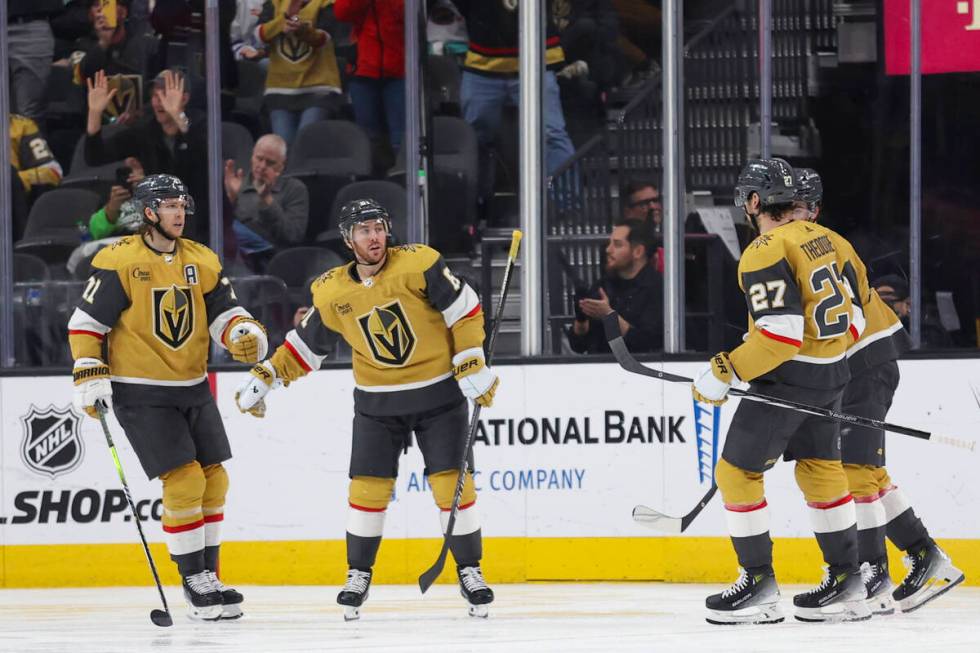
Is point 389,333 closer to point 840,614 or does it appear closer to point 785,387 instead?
point 785,387

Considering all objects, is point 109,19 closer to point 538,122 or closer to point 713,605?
point 538,122

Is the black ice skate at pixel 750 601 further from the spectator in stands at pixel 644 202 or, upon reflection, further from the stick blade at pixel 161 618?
the spectator in stands at pixel 644 202

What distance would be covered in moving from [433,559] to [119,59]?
2724mm

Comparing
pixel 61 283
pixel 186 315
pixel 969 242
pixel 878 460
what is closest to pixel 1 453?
pixel 61 283

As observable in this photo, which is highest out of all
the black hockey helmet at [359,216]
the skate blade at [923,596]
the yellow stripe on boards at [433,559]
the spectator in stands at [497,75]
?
the spectator in stands at [497,75]

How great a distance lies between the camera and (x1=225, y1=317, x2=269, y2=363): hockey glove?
18.1ft

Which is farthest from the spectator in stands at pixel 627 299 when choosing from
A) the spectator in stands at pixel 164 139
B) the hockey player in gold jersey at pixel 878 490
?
the spectator in stands at pixel 164 139

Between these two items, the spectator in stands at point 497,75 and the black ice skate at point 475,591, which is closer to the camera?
the black ice skate at point 475,591

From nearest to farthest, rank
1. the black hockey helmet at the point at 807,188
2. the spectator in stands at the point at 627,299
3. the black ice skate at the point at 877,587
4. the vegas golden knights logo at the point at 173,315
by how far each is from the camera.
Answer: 1. the black hockey helmet at the point at 807,188
2. the black ice skate at the point at 877,587
3. the vegas golden knights logo at the point at 173,315
4. the spectator in stands at the point at 627,299

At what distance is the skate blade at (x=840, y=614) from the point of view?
4.97 m

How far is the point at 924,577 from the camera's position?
17.4 ft

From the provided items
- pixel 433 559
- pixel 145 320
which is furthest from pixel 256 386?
pixel 433 559

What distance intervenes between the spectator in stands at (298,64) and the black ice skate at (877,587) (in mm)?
3409

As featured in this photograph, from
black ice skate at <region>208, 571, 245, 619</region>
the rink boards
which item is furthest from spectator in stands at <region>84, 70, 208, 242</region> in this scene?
black ice skate at <region>208, 571, 245, 619</region>
